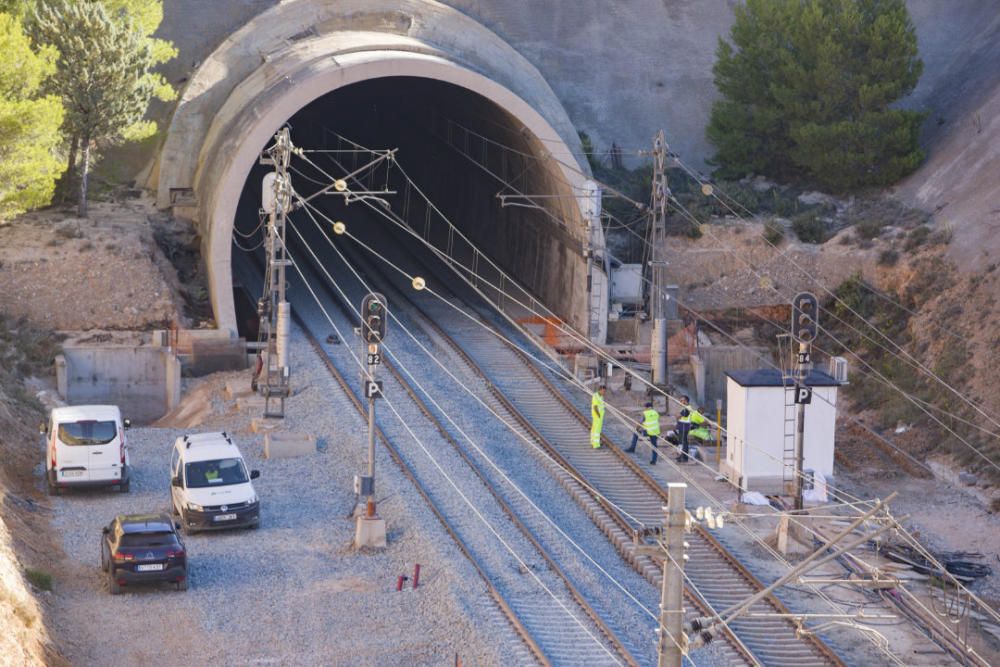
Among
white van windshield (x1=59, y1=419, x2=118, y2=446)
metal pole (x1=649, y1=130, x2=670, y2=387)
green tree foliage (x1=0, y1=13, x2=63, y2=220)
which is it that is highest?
green tree foliage (x1=0, y1=13, x2=63, y2=220)

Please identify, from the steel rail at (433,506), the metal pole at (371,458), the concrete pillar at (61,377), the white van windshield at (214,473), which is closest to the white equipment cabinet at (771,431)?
the steel rail at (433,506)

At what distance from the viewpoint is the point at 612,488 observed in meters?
32.5

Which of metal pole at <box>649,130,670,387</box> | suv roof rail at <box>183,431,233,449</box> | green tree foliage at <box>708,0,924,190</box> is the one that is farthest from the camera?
green tree foliage at <box>708,0,924,190</box>

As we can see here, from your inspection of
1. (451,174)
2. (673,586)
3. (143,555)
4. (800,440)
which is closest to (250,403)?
(143,555)

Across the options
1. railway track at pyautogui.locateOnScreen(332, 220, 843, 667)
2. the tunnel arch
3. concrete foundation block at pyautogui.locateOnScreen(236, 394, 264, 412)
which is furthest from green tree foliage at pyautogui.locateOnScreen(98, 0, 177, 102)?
concrete foundation block at pyautogui.locateOnScreen(236, 394, 264, 412)

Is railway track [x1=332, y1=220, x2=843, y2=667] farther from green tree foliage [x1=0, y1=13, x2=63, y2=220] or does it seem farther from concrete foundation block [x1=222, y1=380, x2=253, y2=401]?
green tree foliage [x1=0, y1=13, x2=63, y2=220]

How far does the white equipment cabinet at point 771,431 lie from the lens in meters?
32.4

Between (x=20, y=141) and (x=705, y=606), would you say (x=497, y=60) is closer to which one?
(x=20, y=141)

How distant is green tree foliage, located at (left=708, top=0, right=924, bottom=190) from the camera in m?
49.3

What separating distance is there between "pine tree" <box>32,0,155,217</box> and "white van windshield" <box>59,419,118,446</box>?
52.3 ft

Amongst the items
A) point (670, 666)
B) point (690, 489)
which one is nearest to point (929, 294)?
point (690, 489)

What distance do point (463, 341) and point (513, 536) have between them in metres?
13.3

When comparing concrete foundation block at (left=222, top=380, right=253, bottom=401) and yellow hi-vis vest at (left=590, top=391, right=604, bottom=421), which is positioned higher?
yellow hi-vis vest at (left=590, top=391, right=604, bottom=421)

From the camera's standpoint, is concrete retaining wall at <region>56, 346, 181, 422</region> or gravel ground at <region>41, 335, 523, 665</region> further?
concrete retaining wall at <region>56, 346, 181, 422</region>
